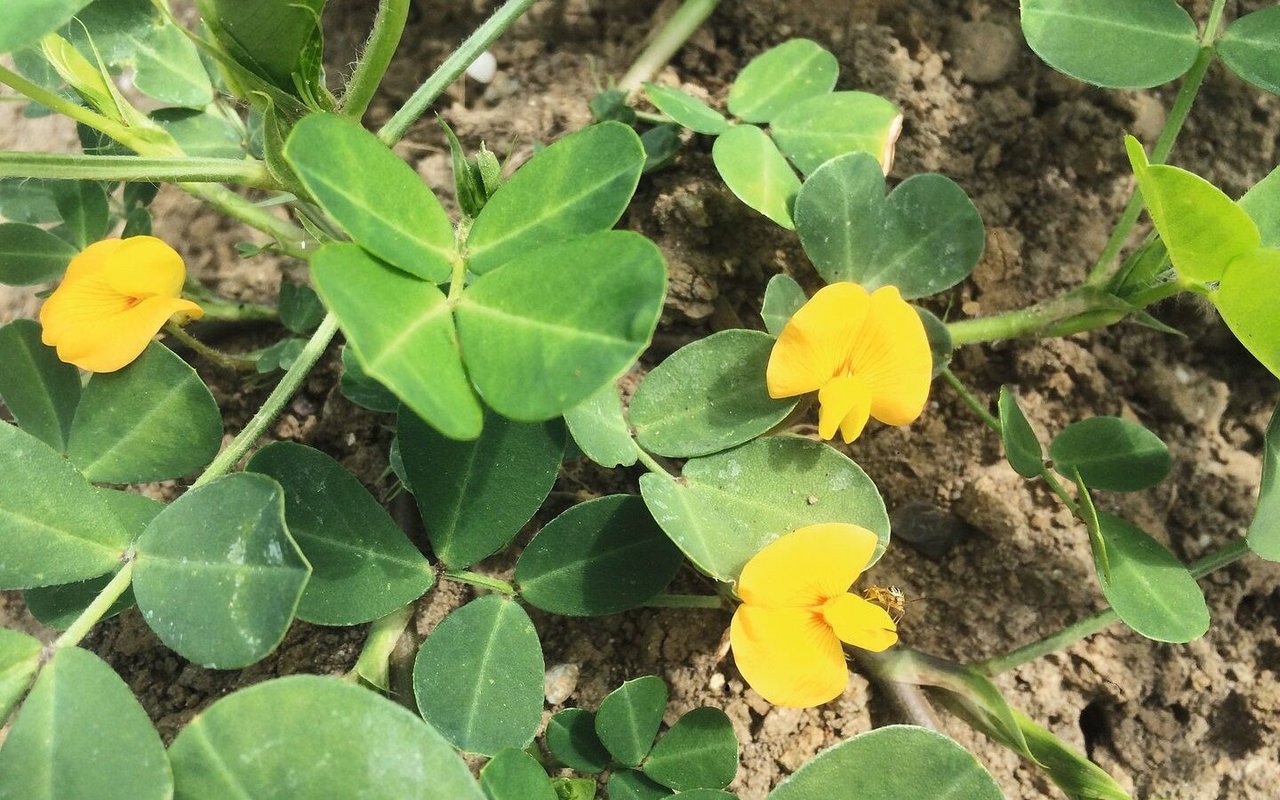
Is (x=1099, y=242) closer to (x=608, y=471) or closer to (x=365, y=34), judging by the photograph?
(x=608, y=471)

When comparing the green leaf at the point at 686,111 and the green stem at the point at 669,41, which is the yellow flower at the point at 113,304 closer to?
the green leaf at the point at 686,111

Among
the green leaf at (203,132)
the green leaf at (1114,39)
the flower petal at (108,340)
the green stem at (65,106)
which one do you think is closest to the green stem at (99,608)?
the flower petal at (108,340)

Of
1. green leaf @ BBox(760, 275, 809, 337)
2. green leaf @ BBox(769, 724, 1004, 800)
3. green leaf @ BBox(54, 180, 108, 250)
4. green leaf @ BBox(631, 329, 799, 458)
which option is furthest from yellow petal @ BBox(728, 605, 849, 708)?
green leaf @ BBox(54, 180, 108, 250)

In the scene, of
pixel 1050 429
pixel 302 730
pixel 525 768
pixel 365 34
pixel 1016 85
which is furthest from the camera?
pixel 365 34

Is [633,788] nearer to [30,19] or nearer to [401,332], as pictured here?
[401,332]

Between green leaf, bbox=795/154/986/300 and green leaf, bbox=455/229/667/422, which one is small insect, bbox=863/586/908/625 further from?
green leaf, bbox=455/229/667/422

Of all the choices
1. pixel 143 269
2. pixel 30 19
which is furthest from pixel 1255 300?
pixel 143 269

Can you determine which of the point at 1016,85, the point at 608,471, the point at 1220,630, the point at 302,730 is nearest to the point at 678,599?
the point at 608,471
